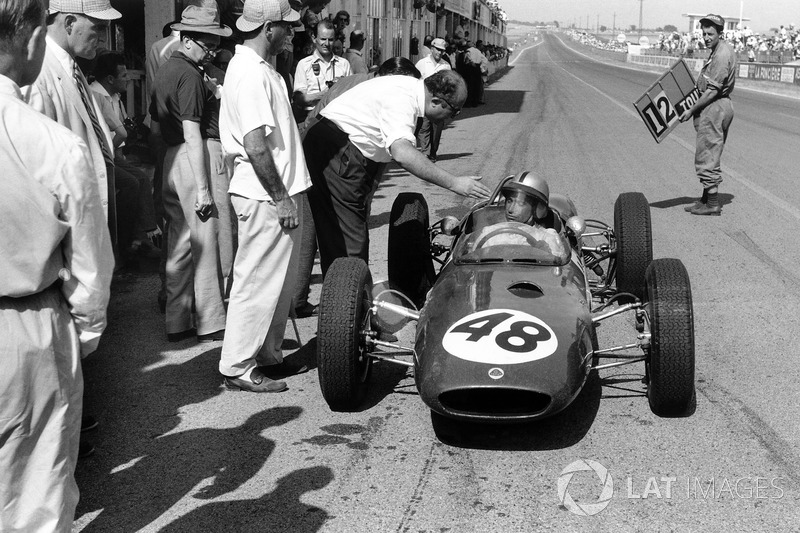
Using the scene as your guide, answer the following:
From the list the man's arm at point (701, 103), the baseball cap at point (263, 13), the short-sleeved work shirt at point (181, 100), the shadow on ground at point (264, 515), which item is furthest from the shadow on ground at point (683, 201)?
the shadow on ground at point (264, 515)

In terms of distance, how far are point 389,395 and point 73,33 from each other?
2.46 meters

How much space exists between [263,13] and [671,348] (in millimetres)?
2626

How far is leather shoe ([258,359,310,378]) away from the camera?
17.8 feet

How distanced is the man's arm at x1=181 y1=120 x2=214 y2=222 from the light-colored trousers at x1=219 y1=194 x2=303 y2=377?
0.57m

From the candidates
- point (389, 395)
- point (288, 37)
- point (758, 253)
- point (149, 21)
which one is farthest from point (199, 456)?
point (149, 21)

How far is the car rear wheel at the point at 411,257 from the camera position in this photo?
6.30 metres

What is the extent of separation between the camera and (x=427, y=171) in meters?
5.19

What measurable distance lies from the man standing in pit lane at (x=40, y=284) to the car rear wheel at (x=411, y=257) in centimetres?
370

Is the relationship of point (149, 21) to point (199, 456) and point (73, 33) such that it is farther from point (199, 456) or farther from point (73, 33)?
point (199, 456)

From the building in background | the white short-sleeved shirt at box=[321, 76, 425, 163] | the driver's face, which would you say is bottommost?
the driver's face

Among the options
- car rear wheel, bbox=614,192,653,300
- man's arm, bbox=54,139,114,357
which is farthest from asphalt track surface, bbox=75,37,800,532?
man's arm, bbox=54,139,114,357

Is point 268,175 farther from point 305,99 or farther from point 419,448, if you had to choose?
point 305,99

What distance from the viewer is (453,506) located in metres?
3.83

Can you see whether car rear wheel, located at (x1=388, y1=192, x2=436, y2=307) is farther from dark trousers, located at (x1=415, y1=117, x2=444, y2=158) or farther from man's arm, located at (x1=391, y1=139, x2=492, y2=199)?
dark trousers, located at (x1=415, y1=117, x2=444, y2=158)
